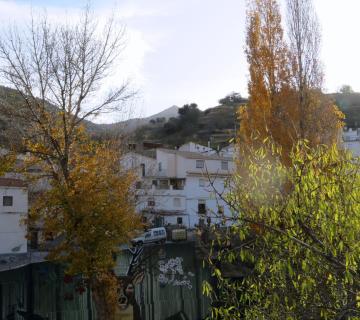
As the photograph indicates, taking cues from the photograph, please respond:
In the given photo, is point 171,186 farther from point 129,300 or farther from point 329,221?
point 329,221

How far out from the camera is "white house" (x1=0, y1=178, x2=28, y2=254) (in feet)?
90.5

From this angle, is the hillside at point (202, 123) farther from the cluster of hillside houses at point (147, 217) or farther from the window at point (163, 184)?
the window at point (163, 184)

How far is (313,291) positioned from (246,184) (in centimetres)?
100

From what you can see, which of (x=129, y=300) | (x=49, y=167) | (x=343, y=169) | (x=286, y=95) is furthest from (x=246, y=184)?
(x=286, y=95)

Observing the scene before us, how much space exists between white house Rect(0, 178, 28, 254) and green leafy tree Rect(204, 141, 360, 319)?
976 inches

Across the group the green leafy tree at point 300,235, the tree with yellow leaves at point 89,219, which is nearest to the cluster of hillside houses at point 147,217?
the green leafy tree at point 300,235

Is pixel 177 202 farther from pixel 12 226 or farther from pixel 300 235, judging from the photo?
pixel 300 235

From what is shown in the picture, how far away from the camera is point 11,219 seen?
28.3 meters

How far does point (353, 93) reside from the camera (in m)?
110

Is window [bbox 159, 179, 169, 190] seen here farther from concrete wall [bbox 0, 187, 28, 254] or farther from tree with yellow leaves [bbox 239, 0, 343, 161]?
tree with yellow leaves [bbox 239, 0, 343, 161]

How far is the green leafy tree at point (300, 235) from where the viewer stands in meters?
3.62

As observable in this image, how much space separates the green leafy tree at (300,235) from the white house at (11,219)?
81.3ft

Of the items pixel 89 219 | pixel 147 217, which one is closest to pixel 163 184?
pixel 147 217

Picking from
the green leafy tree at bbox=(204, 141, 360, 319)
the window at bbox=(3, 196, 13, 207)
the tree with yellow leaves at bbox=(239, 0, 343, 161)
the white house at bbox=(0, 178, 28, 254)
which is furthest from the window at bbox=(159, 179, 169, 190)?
the green leafy tree at bbox=(204, 141, 360, 319)
